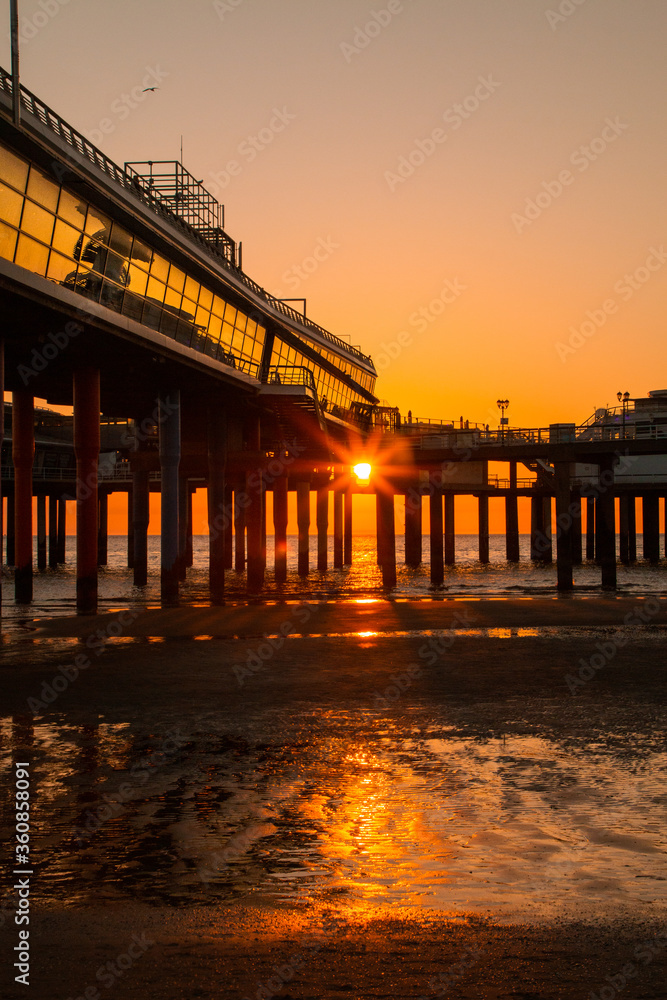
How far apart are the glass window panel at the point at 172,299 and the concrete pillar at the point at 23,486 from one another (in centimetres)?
632

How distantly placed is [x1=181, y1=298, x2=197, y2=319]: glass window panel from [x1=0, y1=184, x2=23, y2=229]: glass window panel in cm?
1005

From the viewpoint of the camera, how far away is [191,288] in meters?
29.5

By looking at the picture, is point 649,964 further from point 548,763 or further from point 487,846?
point 548,763

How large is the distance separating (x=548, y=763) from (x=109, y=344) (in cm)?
1892

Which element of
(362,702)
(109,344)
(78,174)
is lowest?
(362,702)

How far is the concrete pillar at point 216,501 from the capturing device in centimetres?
3262

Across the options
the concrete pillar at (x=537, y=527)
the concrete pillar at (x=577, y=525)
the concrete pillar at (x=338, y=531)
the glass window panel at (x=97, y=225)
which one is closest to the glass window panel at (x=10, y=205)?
the glass window panel at (x=97, y=225)

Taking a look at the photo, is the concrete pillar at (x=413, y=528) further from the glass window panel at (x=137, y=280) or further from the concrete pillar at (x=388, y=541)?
the glass window panel at (x=137, y=280)

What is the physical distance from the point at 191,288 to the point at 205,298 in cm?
153

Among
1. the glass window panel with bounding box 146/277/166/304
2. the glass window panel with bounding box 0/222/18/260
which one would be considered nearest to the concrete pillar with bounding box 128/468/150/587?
the glass window panel with bounding box 146/277/166/304

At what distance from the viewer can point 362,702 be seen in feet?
40.8

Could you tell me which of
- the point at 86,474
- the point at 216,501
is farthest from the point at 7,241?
the point at 216,501

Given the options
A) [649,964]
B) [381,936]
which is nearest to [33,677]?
[381,936]

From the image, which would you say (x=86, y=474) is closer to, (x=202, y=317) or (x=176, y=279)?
(x=176, y=279)
